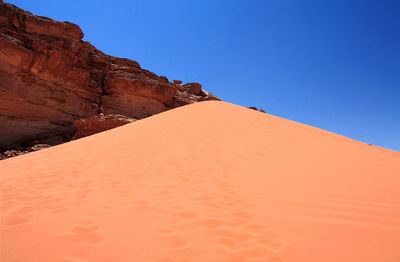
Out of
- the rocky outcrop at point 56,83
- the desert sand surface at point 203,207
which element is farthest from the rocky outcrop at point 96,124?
the desert sand surface at point 203,207

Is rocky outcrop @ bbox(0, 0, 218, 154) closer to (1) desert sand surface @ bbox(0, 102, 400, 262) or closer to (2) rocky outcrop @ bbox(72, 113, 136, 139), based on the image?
(2) rocky outcrop @ bbox(72, 113, 136, 139)

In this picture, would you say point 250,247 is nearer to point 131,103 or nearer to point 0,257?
point 0,257

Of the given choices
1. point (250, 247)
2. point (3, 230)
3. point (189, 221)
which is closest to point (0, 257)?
point (3, 230)

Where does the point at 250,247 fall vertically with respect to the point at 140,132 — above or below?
below

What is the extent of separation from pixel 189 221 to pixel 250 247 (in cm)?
71

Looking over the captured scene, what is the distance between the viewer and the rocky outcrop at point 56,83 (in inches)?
539

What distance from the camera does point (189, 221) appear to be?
6.81ft

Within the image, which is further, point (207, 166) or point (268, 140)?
point (268, 140)

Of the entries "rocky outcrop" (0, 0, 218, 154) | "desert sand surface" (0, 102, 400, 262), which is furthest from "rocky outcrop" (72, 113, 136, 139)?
"desert sand surface" (0, 102, 400, 262)

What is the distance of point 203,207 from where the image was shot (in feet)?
7.89

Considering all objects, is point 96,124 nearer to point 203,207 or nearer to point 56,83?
point 56,83

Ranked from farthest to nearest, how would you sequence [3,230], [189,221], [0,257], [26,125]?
[26,125], [189,221], [3,230], [0,257]

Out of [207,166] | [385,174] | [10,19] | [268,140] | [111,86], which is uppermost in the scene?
[10,19]

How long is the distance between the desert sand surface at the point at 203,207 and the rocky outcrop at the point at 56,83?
13277 mm
